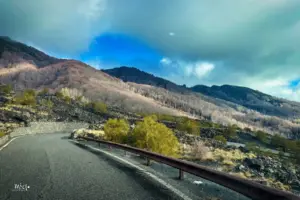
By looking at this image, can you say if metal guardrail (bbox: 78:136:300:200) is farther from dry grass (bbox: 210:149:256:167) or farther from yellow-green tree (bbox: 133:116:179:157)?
dry grass (bbox: 210:149:256:167)

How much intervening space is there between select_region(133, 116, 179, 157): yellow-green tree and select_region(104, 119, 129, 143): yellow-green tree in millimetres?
8154

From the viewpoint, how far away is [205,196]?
7270mm

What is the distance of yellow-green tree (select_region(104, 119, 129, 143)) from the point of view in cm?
4130

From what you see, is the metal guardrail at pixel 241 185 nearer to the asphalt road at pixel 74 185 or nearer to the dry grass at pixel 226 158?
the asphalt road at pixel 74 185

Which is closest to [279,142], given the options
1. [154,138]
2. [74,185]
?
[154,138]

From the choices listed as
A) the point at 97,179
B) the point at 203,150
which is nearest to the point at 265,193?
the point at 97,179

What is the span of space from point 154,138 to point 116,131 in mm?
11401

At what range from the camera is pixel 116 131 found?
42000mm

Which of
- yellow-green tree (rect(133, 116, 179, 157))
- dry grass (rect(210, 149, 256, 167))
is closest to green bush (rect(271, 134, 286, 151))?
dry grass (rect(210, 149, 256, 167))

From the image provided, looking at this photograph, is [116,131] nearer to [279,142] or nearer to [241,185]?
[241,185]

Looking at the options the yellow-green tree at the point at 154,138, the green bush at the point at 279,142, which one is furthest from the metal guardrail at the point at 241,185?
the green bush at the point at 279,142

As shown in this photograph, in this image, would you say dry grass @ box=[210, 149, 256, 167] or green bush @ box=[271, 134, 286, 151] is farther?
green bush @ box=[271, 134, 286, 151]

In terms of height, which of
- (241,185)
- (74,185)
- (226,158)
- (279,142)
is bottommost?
(226,158)

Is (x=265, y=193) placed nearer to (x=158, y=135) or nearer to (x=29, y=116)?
(x=158, y=135)
